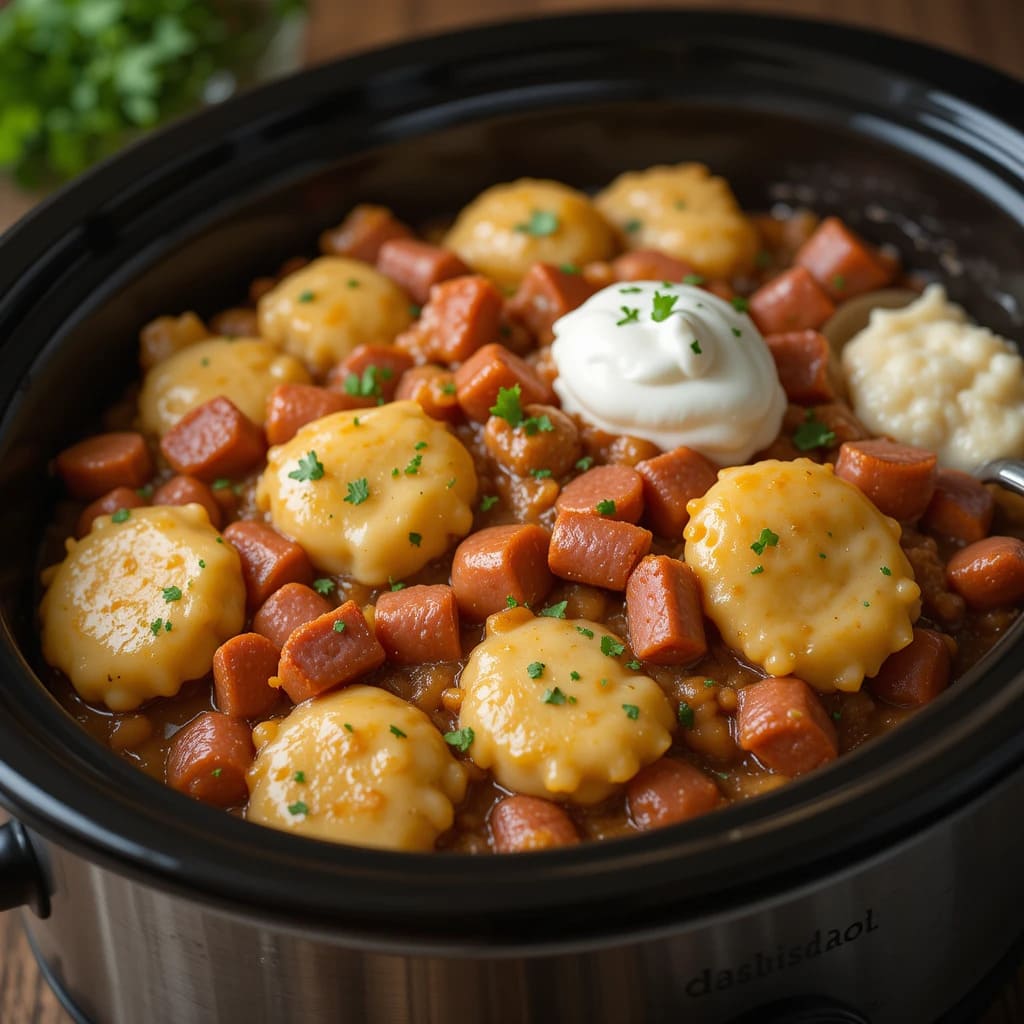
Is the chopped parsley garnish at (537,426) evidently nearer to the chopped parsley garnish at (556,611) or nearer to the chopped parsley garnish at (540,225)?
the chopped parsley garnish at (556,611)

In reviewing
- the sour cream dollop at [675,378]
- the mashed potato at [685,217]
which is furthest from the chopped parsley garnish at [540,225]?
the sour cream dollop at [675,378]

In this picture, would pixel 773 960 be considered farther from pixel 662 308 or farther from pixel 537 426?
pixel 662 308

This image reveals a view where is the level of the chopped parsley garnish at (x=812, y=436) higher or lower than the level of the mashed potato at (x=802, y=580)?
higher

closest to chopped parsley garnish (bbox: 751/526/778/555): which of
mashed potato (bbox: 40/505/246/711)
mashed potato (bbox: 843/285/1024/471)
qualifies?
mashed potato (bbox: 843/285/1024/471)

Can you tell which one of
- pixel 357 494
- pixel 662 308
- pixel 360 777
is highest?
pixel 662 308

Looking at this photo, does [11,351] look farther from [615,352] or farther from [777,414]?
[777,414]

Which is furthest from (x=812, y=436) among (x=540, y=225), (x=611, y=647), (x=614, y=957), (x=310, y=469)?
(x=614, y=957)
